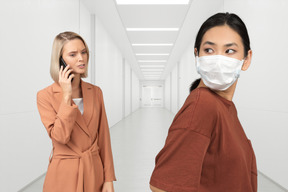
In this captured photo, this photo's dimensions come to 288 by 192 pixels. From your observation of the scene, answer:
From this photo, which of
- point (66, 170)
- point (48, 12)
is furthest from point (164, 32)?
point (66, 170)

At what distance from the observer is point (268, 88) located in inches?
147

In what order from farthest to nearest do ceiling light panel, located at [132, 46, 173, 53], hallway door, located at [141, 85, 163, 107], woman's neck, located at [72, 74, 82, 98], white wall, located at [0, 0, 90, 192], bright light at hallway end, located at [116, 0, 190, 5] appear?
1. hallway door, located at [141, 85, 163, 107]
2. ceiling light panel, located at [132, 46, 173, 53]
3. bright light at hallway end, located at [116, 0, 190, 5]
4. white wall, located at [0, 0, 90, 192]
5. woman's neck, located at [72, 74, 82, 98]

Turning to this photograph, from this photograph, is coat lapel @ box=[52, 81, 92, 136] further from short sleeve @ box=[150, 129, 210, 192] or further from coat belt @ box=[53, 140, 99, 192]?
short sleeve @ box=[150, 129, 210, 192]

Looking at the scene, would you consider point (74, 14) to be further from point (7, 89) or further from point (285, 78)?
point (285, 78)

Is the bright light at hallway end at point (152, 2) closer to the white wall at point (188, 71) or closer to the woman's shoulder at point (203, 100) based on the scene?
the white wall at point (188, 71)

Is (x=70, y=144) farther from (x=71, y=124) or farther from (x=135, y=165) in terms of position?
(x=135, y=165)

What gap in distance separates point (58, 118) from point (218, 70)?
85 centimetres

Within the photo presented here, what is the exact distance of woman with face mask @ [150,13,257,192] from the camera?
623 millimetres

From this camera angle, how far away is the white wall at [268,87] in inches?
132

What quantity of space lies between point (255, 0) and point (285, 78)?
69.7 inches

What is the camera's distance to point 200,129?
2.07 ft

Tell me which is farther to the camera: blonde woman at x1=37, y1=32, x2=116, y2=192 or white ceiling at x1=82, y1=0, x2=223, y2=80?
white ceiling at x1=82, y1=0, x2=223, y2=80

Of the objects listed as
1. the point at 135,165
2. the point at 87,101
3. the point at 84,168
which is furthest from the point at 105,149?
the point at 135,165

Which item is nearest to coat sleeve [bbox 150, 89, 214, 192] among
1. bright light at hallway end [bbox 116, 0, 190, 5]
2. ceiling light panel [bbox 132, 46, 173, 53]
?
bright light at hallway end [bbox 116, 0, 190, 5]
